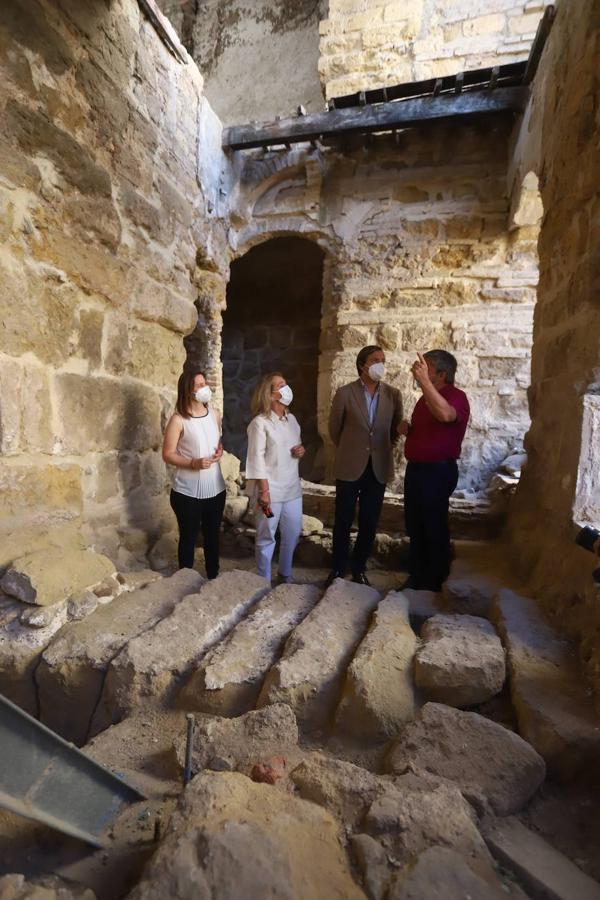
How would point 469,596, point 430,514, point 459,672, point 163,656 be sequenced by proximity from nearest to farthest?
1. point 459,672
2. point 163,656
3. point 469,596
4. point 430,514

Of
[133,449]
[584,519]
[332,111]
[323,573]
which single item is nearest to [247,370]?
[332,111]

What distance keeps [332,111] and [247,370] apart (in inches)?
156

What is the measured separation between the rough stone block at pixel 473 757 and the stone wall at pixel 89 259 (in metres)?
1.70

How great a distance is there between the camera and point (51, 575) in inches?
73.9

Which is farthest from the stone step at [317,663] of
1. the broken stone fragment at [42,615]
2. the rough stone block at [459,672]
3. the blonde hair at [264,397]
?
the blonde hair at [264,397]

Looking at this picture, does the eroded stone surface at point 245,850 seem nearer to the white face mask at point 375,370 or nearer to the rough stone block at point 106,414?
the rough stone block at point 106,414

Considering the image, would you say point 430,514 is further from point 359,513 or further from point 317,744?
point 317,744

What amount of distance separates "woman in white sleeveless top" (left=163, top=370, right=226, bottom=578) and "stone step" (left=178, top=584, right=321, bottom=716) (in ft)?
3.29

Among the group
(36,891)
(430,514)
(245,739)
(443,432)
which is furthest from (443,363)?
(36,891)

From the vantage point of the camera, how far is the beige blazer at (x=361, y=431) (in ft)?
9.60

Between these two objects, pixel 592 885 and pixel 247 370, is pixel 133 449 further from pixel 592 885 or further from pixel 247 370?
pixel 247 370

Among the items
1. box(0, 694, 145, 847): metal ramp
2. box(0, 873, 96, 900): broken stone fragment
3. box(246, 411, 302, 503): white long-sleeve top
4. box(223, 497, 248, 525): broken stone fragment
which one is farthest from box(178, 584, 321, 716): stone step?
box(223, 497, 248, 525): broken stone fragment

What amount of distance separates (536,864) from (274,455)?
223 cm

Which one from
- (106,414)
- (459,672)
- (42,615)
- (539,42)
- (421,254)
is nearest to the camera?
(459,672)
